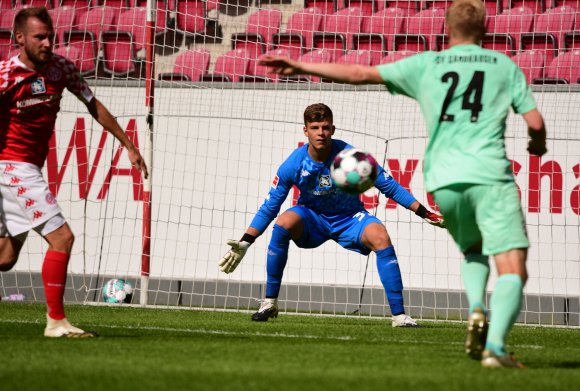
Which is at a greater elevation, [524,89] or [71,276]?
[524,89]

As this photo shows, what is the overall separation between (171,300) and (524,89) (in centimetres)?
833

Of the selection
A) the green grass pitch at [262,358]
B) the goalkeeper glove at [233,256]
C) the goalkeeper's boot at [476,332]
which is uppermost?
the goalkeeper glove at [233,256]

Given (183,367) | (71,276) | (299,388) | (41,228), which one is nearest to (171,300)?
(71,276)

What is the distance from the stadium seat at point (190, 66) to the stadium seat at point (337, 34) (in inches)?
59.5

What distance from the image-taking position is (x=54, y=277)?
689 centimetres

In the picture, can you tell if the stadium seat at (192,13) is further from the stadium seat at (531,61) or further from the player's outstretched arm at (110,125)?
the player's outstretched arm at (110,125)

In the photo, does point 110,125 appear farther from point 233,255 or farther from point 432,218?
point 432,218

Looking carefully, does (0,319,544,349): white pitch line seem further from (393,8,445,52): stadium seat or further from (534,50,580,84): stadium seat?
(393,8,445,52): stadium seat

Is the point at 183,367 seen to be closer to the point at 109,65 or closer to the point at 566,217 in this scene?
the point at 566,217

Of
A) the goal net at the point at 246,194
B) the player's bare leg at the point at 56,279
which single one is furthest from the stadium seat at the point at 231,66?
the player's bare leg at the point at 56,279

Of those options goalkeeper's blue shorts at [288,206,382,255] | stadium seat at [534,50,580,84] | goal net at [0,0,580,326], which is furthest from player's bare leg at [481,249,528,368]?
stadium seat at [534,50,580,84]

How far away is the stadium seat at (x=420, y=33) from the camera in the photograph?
13.7 m

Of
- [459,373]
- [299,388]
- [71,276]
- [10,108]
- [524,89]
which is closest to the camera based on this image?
[299,388]

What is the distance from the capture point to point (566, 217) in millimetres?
11922
